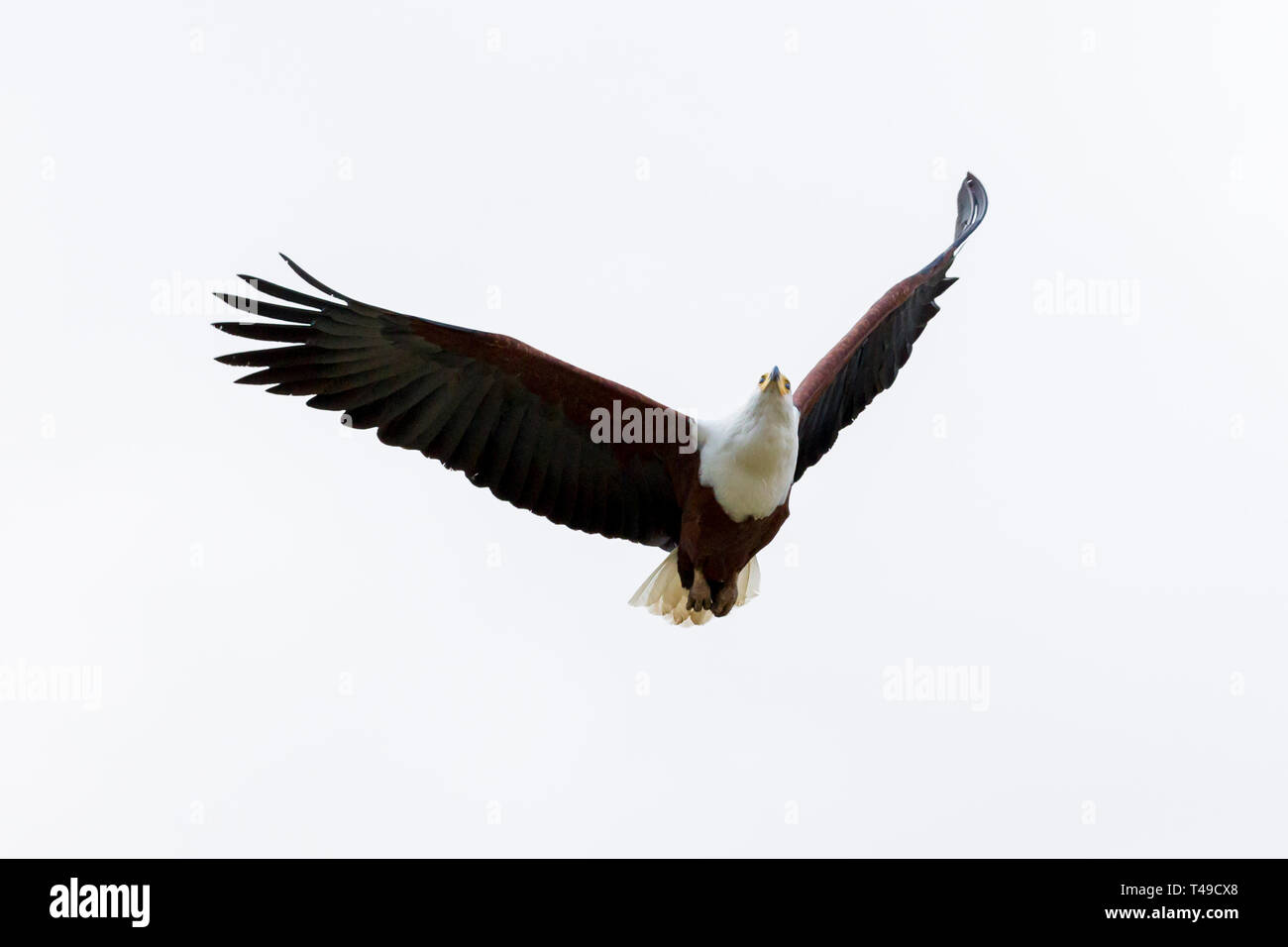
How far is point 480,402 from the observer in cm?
1035

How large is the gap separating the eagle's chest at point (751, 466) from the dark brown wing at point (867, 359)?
65 centimetres

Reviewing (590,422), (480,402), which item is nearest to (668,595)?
(590,422)

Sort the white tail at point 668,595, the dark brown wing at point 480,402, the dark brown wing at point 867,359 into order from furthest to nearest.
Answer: the white tail at point 668,595, the dark brown wing at point 867,359, the dark brown wing at point 480,402

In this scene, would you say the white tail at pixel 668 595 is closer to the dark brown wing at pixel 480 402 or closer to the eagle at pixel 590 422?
the eagle at pixel 590 422

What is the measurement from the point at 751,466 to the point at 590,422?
104 centimetres

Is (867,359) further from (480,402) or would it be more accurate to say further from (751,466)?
(480,402)

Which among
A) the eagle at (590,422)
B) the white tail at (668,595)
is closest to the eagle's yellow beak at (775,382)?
the eagle at (590,422)

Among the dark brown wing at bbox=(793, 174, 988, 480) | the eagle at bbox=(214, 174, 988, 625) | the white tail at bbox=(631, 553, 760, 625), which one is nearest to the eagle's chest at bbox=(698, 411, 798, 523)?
the eagle at bbox=(214, 174, 988, 625)

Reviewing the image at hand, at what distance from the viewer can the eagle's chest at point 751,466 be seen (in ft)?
33.2

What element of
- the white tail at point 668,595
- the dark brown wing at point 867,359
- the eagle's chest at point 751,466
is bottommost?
the white tail at point 668,595

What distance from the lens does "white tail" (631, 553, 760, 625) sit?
11.3m

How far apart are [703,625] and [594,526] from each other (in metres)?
1.02

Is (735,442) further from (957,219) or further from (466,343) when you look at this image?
(957,219)

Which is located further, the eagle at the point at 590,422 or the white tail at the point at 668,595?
the white tail at the point at 668,595
